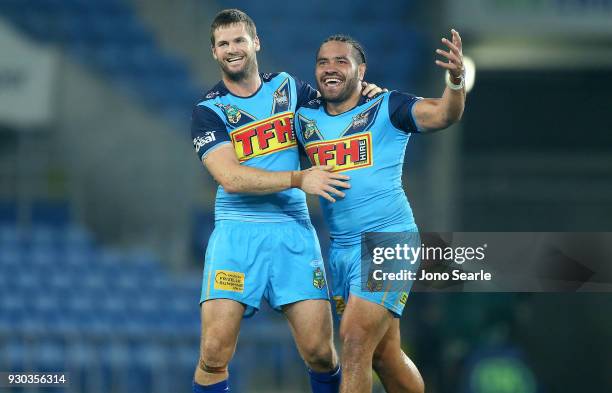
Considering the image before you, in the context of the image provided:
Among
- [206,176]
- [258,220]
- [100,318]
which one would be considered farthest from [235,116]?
[206,176]

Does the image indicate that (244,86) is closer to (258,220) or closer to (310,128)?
(310,128)

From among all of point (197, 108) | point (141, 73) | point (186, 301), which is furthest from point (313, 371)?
point (141, 73)

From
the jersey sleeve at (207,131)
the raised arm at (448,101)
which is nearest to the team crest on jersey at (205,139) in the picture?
the jersey sleeve at (207,131)

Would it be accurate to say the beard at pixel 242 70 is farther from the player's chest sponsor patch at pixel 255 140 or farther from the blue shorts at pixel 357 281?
the blue shorts at pixel 357 281

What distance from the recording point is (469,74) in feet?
46.8

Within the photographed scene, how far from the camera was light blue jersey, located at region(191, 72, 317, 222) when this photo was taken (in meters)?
6.39

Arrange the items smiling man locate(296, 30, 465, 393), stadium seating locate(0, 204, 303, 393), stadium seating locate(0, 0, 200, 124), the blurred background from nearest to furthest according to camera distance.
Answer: smiling man locate(296, 30, 465, 393), stadium seating locate(0, 204, 303, 393), the blurred background, stadium seating locate(0, 0, 200, 124)

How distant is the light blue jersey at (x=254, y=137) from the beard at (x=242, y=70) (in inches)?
3.9

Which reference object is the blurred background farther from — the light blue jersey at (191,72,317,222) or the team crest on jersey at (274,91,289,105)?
the team crest on jersey at (274,91,289,105)

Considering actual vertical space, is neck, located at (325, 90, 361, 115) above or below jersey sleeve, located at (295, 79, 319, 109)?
below

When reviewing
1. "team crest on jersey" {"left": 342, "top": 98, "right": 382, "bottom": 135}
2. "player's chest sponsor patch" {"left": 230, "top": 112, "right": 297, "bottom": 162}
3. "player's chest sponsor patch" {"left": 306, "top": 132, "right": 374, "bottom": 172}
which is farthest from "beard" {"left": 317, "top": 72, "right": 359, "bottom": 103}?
"player's chest sponsor patch" {"left": 230, "top": 112, "right": 297, "bottom": 162}

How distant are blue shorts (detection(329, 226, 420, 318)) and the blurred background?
4.03m

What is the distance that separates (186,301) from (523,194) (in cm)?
574

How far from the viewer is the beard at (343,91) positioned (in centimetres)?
628
